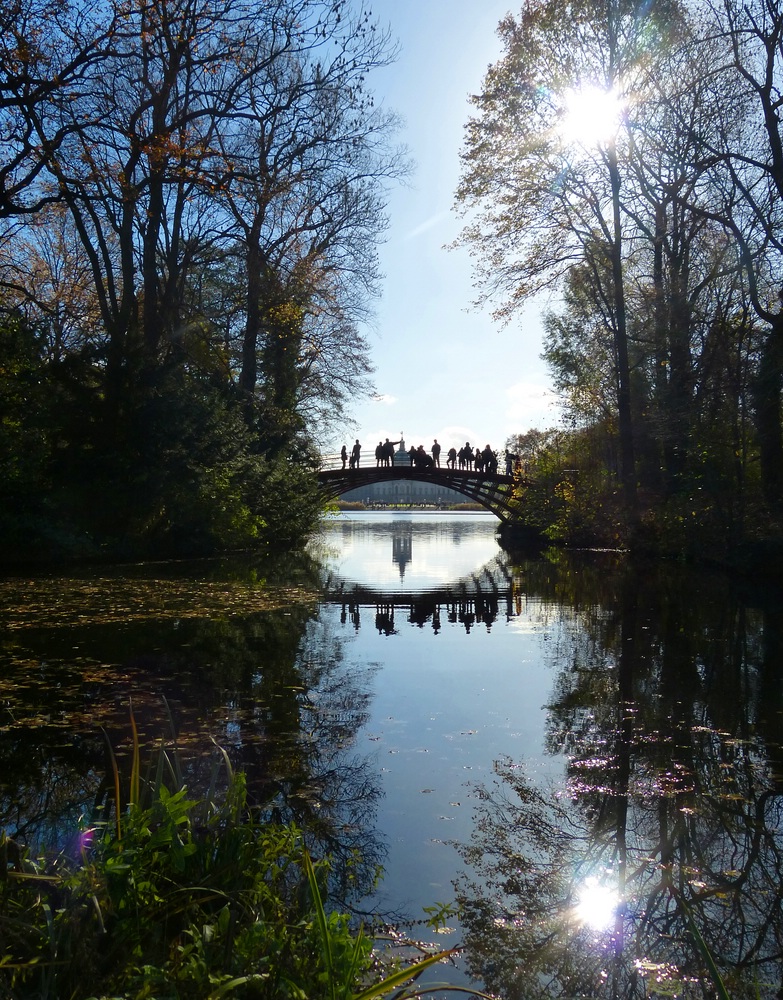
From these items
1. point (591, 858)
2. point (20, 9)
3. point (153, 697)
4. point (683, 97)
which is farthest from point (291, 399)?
point (591, 858)

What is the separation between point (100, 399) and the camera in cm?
1773

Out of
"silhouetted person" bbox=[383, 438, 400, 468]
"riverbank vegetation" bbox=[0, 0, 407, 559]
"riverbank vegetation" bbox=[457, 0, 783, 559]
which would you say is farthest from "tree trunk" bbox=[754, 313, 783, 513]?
"silhouetted person" bbox=[383, 438, 400, 468]

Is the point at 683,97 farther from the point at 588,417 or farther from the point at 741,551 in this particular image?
the point at 588,417

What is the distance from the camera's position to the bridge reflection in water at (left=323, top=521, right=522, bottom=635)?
11.6 metres

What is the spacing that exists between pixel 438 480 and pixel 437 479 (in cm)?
9

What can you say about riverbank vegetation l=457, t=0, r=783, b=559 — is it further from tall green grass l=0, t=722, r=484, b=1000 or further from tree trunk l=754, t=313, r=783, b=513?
tall green grass l=0, t=722, r=484, b=1000

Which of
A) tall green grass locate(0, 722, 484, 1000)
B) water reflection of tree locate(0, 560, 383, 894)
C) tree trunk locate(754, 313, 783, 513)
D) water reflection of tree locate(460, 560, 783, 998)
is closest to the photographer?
tall green grass locate(0, 722, 484, 1000)

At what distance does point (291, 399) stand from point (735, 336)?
1463 cm

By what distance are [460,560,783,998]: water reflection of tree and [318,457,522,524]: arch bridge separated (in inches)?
988

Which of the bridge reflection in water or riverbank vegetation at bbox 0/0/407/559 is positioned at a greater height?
riverbank vegetation at bbox 0/0/407/559

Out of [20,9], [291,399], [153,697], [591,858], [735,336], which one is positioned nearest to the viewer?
[591,858]

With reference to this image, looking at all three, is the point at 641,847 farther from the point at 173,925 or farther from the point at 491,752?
the point at 173,925

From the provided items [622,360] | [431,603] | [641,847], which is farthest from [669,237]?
[641,847]

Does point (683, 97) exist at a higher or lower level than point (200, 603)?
higher
